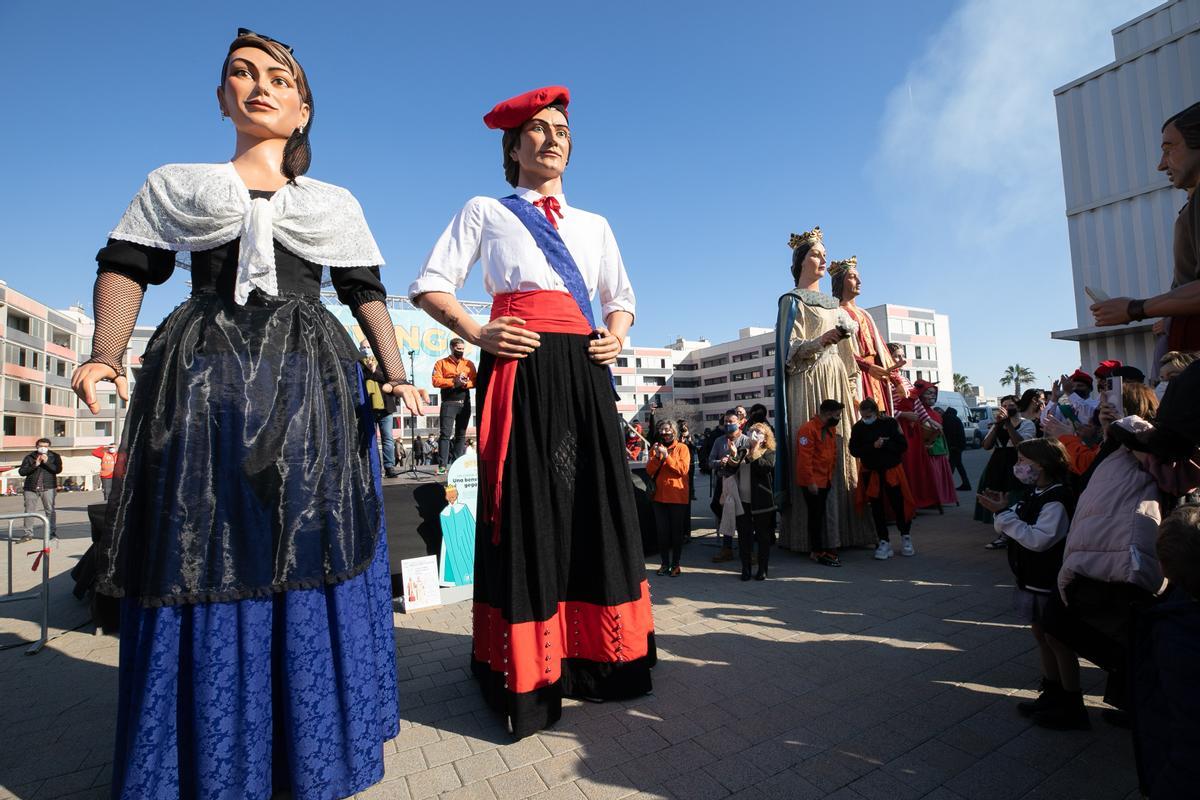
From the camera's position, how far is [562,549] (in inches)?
96.0

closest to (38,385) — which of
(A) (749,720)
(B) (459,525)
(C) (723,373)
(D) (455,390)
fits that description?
(D) (455,390)

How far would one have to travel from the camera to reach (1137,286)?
1095 centimetres

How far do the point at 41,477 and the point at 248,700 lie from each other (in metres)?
13.2

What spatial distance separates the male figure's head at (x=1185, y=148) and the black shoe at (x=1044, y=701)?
1.92 m

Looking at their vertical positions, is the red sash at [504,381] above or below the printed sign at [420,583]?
above

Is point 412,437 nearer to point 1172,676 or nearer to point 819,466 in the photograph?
point 819,466

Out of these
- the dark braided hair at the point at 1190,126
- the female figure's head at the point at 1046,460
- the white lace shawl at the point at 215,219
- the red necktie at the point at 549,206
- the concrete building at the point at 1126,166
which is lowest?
the female figure's head at the point at 1046,460

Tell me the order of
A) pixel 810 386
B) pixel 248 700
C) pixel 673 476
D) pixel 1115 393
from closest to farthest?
pixel 248 700 < pixel 1115 393 < pixel 673 476 < pixel 810 386

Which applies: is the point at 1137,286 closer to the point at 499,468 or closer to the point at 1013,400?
the point at 1013,400

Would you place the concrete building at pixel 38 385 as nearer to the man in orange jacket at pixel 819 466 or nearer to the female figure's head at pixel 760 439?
the female figure's head at pixel 760 439

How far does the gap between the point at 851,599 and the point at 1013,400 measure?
4531mm

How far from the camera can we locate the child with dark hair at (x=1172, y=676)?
1389 mm

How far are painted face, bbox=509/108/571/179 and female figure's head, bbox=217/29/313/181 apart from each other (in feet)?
3.11

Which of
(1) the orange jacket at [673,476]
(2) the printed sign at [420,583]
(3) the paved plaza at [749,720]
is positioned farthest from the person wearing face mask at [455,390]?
(3) the paved plaza at [749,720]
